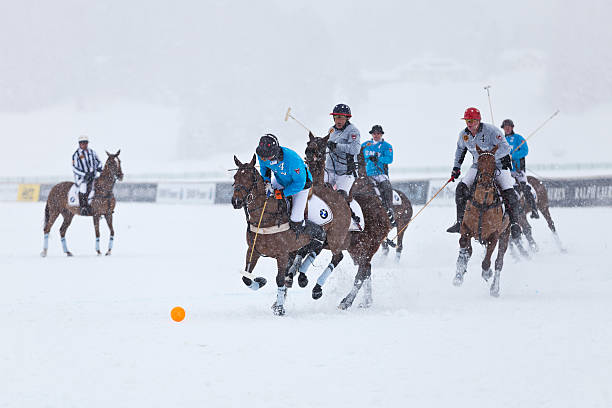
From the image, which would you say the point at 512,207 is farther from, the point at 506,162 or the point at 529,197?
the point at 529,197

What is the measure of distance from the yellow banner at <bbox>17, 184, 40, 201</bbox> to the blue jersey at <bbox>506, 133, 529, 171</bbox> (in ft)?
89.9

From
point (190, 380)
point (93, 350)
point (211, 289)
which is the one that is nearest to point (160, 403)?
point (190, 380)

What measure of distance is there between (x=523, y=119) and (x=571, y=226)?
5835 cm

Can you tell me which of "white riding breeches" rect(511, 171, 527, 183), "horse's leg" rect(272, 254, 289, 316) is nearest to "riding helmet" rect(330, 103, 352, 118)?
"horse's leg" rect(272, 254, 289, 316)

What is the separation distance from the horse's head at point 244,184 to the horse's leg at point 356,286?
6.62 feet

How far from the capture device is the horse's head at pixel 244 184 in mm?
7582

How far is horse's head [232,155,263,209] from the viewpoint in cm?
758

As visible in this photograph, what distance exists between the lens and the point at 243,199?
7652mm

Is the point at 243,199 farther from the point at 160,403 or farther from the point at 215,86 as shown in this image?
the point at 215,86

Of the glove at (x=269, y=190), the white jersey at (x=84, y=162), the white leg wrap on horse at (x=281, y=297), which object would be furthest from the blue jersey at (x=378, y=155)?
the white jersey at (x=84, y=162)

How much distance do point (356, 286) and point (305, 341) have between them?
2.50m

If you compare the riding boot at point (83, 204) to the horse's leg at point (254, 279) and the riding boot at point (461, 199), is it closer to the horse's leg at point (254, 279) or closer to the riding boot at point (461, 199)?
the horse's leg at point (254, 279)

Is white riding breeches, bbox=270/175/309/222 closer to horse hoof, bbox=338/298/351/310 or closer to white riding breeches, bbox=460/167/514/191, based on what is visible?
horse hoof, bbox=338/298/351/310

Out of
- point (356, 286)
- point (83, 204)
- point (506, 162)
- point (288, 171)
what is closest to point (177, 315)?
point (288, 171)
